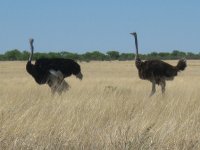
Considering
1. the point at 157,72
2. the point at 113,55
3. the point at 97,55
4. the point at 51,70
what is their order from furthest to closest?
the point at 113,55, the point at 97,55, the point at 157,72, the point at 51,70

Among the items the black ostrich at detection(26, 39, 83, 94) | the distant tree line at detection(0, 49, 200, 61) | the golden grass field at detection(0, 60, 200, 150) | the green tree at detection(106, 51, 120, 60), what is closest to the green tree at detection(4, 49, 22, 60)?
the distant tree line at detection(0, 49, 200, 61)

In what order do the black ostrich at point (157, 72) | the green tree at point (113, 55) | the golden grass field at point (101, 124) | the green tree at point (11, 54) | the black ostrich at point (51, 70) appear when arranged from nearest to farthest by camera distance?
1. the golden grass field at point (101, 124)
2. the black ostrich at point (51, 70)
3. the black ostrich at point (157, 72)
4. the green tree at point (11, 54)
5. the green tree at point (113, 55)

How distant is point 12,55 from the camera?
84375 millimetres

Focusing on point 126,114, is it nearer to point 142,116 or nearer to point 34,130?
point 142,116

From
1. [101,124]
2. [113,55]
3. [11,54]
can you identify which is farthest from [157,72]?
[113,55]

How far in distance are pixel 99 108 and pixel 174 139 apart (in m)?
1.97

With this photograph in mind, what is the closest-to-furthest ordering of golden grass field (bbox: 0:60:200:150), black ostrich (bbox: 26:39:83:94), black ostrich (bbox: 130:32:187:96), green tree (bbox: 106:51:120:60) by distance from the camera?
golden grass field (bbox: 0:60:200:150) < black ostrich (bbox: 26:39:83:94) < black ostrich (bbox: 130:32:187:96) < green tree (bbox: 106:51:120:60)

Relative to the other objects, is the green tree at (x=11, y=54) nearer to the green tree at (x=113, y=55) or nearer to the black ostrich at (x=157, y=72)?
the green tree at (x=113, y=55)

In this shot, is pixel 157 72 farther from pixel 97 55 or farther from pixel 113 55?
pixel 113 55

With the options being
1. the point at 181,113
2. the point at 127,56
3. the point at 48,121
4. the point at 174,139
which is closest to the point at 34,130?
the point at 48,121

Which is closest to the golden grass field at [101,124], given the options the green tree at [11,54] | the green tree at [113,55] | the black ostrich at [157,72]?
the black ostrich at [157,72]

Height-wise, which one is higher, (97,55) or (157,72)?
(157,72)

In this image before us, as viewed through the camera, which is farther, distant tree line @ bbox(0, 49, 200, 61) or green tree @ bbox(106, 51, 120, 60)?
green tree @ bbox(106, 51, 120, 60)

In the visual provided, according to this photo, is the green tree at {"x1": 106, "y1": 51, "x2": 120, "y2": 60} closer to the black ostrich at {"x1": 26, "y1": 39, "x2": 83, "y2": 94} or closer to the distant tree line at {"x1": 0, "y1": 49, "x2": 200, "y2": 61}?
the distant tree line at {"x1": 0, "y1": 49, "x2": 200, "y2": 61}
